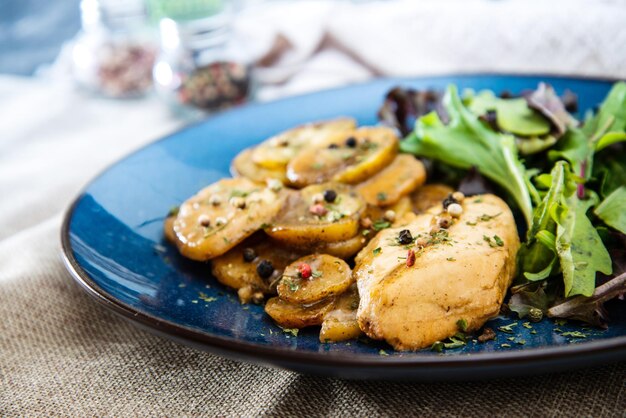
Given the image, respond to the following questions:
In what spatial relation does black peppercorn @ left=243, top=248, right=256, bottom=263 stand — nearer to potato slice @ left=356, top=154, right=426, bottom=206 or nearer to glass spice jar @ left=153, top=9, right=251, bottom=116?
potato slice @ left=356, top=154, right=426, bottom=206

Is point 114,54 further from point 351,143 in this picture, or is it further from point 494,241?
point 494,241

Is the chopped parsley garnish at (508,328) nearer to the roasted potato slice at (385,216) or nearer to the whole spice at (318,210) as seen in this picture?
the roasted potato slice at (385,216)

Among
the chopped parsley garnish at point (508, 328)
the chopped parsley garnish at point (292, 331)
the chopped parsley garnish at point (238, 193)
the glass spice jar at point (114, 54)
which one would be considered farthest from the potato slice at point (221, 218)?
the glass spice jar at point (114, 54)

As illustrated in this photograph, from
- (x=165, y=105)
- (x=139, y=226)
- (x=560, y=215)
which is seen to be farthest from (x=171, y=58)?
(x=560, y=215)

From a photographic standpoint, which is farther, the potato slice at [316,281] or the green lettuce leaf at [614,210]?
the green lettuce leaf at [614,210]

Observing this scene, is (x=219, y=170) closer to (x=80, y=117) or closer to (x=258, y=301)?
(x=258, y=301)

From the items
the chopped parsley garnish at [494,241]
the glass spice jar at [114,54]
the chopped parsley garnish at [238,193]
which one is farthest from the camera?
the glass spice jar at [114,54]

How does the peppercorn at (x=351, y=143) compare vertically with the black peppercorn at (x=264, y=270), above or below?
above
